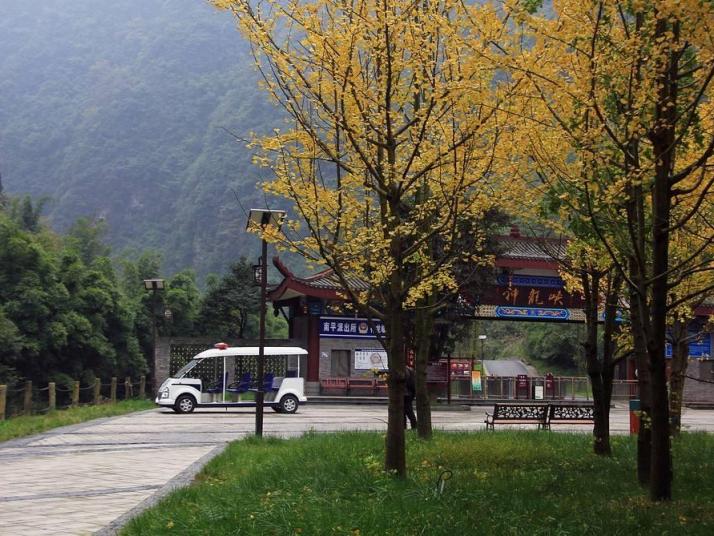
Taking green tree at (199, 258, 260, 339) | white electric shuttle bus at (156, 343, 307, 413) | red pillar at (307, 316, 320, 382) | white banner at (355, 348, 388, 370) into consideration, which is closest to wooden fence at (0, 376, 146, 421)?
white electric shuttle bus at (156, 343, 307, 413)

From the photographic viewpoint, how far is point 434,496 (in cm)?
688

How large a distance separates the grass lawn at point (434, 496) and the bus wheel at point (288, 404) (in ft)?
50.3

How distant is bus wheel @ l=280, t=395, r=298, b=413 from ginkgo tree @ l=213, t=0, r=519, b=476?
60.9 ft

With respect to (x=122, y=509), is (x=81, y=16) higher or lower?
higher

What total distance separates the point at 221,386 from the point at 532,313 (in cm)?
1455

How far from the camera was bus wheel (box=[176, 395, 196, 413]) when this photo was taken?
2667 centimetres

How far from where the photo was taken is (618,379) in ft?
136

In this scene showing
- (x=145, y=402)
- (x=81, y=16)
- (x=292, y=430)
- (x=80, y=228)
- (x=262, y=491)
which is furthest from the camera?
(x=81, y=16)

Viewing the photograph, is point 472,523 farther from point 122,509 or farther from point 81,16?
point 81,16

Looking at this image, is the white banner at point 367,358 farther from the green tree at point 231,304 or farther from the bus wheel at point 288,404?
the green tree at point 231,304

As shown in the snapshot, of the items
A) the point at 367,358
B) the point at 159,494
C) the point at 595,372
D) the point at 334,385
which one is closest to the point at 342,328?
the point at 367,358

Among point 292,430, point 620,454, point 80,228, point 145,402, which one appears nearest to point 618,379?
point 145,402

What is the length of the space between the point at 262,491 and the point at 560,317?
30.2 m

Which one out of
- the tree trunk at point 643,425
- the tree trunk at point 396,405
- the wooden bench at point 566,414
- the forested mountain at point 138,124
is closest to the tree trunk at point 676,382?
the wooden bench at point 566,414
